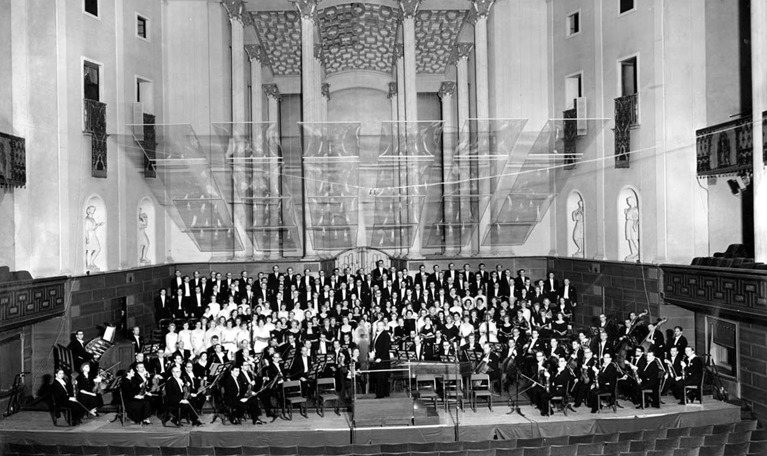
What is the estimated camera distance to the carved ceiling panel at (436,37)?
27.7 m

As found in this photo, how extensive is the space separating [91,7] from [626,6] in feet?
49.1

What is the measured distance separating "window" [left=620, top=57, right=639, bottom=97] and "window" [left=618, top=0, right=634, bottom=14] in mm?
1424

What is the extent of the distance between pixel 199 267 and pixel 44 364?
842 cm

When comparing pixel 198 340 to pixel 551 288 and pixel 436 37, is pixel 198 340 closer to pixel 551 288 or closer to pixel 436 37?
pixel 551 288

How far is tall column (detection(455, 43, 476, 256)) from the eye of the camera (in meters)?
19.6

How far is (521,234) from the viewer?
2442 cm

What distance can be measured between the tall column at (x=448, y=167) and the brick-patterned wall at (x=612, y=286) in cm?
414

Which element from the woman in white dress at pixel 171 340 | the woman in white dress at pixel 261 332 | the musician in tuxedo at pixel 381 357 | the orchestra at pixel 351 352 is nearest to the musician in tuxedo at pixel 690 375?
the orchestra at pixel 351 352

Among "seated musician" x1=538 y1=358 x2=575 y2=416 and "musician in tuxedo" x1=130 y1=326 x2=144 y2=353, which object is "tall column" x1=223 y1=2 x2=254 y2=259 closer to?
"musician in tuxedo" x1=130 y1=326 x2=144 y2=353

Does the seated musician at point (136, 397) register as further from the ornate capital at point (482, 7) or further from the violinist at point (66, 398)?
the ornate capital at point (482, 7)

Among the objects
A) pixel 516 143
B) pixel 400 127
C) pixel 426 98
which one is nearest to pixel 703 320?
pixel 516 143

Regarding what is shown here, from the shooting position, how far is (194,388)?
1317 cm

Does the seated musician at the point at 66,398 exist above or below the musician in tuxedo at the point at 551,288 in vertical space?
below

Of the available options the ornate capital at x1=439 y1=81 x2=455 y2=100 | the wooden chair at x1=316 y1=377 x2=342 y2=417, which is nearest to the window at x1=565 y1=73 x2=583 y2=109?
the ornate capital at x1=439 y1=81 x2=455 y2=100
